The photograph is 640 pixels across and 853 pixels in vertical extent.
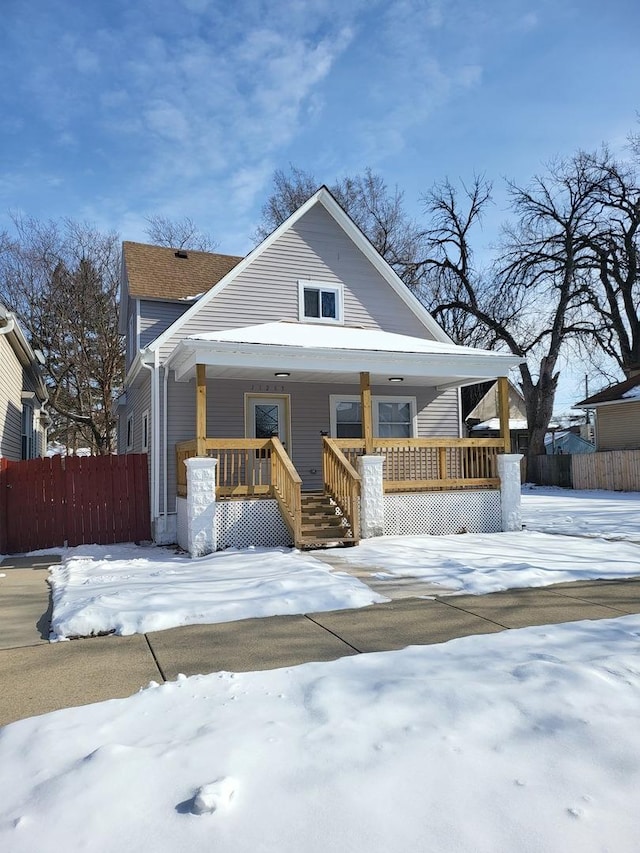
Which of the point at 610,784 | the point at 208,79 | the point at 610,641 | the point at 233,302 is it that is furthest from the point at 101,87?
the point at 610,784

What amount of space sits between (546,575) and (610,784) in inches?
187

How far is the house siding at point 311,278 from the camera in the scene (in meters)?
12.9

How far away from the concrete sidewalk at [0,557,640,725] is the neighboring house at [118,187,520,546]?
12.9ft

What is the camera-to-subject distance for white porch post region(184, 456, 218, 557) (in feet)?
31.5

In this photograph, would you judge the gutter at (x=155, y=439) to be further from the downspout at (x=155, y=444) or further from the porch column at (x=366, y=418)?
the porch column at (x=366, y=418)

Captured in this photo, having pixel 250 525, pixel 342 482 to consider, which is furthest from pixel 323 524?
pixel 250 525

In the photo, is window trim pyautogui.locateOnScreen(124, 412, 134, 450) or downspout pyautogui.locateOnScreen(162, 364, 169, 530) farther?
window trim pyautogui.locateOnScreen(124, 412, 134, 450)

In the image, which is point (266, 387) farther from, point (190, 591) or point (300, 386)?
point (190, 591)

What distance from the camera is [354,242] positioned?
45.8ft

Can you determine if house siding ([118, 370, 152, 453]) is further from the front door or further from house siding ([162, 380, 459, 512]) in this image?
the front door

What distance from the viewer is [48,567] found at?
920 centimetres

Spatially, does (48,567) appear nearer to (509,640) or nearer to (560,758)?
(509,640)

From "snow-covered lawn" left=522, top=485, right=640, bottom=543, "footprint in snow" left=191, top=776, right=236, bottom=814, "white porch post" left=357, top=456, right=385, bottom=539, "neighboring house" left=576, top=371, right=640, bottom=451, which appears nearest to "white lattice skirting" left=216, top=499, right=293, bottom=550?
"white porch post" left=357, top=456, right=385, bottom=539

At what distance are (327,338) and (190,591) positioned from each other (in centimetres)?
645
